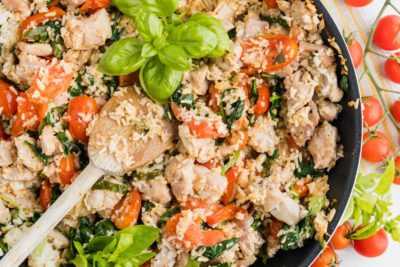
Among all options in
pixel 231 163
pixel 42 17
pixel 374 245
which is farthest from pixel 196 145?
pixel 374 245

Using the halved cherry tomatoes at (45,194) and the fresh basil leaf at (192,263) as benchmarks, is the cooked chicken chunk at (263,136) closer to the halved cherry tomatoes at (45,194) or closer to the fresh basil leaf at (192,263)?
the fresh basil leaf at (192,263)

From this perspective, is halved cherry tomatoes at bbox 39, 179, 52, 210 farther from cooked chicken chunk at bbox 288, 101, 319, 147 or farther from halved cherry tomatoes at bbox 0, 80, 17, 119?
cooked chicken chunk at bbox 288, 101, 319, 147

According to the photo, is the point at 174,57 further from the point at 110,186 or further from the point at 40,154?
the point at 40,154

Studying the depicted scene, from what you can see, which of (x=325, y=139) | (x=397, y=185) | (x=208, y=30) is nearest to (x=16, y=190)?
(x=208, y=30)

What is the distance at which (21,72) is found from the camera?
3.61 m

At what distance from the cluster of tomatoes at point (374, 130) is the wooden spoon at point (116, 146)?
1.50m

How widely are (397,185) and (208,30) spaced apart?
2.00m

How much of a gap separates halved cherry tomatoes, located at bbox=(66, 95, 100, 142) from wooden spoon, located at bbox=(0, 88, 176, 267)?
7 centimetres

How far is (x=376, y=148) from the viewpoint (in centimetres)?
419

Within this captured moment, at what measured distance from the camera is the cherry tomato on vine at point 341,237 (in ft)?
13.6

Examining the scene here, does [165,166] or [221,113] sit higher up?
[221,113]

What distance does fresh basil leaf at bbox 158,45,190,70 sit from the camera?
318cm

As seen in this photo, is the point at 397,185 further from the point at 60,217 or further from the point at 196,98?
the point at 60,217

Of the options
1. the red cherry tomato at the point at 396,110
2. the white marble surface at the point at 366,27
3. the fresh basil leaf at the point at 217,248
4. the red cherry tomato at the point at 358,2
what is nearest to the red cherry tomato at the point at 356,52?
the white marble surface at the point at 366,27
